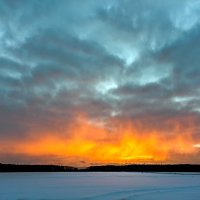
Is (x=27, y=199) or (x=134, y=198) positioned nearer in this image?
(x=27, y=199)

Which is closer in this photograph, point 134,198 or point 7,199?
point 7,199

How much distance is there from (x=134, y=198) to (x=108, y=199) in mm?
3050

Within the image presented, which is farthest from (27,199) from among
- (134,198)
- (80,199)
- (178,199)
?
(178,199)

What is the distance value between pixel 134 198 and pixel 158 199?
8.34ft

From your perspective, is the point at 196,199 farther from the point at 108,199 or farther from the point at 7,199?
the point at 7,199

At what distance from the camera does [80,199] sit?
37656mm

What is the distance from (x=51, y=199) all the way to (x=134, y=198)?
27.8ft

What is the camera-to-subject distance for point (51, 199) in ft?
121

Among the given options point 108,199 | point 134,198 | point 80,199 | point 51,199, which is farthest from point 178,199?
point 51,199

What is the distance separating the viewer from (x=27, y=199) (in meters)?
36.2

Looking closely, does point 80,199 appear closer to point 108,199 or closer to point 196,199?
point 108,199

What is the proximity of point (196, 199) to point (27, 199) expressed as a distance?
1621cm

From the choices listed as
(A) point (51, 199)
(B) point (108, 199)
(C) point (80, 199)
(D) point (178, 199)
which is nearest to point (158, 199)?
(D) point (178, 199)

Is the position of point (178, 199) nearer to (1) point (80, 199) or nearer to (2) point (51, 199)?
(1) point (80, 199)
